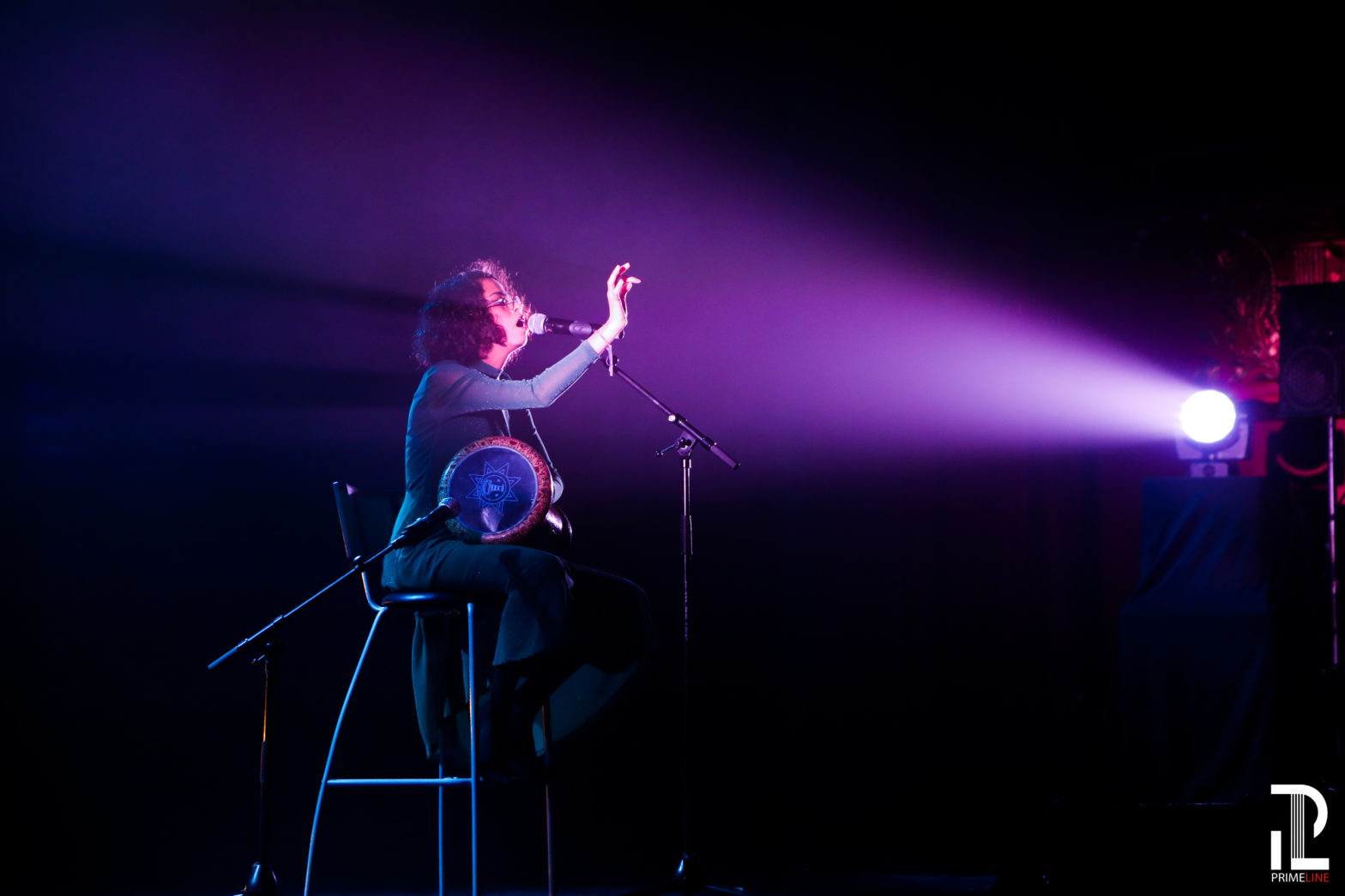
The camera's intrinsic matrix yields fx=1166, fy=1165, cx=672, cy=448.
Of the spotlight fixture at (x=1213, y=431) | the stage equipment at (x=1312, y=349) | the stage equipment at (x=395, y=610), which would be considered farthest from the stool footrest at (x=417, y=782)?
the stage equipment at (x=1312, y=349)

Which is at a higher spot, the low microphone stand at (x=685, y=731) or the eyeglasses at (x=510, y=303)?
the eyeglasses at (x=510, y=303)

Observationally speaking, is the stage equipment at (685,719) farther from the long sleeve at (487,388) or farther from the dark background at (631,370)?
the dark background at (631,370)

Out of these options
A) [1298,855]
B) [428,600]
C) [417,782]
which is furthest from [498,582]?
[1298,855]

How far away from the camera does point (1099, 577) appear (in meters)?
4.96

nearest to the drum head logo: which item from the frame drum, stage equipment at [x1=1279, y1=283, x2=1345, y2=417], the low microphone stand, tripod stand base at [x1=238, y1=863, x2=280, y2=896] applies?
the frame drum

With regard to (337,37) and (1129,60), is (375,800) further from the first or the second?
(1129,60)

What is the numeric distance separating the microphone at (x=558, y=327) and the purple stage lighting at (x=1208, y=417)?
2.22 metres

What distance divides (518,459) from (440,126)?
5.22 ft

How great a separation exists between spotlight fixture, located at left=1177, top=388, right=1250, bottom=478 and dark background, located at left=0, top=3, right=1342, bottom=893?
0.55 meters

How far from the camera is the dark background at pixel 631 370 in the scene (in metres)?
3.62

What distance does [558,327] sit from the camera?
3.21m

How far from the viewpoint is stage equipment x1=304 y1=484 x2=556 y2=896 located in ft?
8.82

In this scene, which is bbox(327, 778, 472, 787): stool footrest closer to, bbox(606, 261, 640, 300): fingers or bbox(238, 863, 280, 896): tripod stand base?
bbox(238, 863, 280, 896): tripod stand base

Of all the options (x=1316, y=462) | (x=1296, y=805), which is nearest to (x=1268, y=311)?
(x=1316, y=462)
